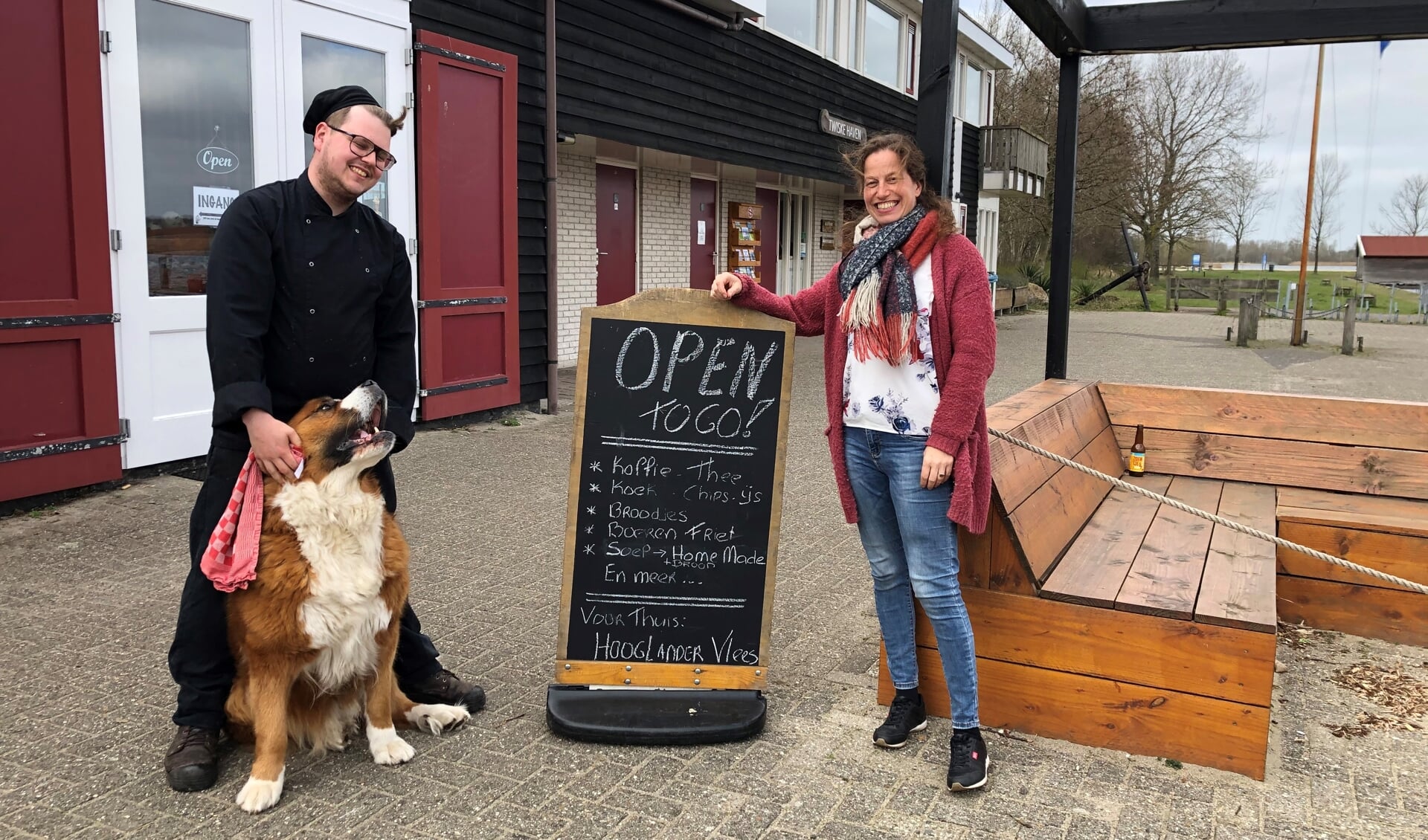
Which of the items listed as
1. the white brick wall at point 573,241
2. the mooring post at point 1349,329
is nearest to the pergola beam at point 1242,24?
the white brick wall at point 573,241

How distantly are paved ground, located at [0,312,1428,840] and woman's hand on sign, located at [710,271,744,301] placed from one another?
4.72 feet

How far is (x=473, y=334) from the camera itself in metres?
8.71

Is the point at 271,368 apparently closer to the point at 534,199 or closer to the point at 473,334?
the point at 473,334

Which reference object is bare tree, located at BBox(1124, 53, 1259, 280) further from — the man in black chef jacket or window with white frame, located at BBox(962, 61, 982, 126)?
the man in black chef jacket

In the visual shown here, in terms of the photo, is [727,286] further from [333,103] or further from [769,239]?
[769,239]

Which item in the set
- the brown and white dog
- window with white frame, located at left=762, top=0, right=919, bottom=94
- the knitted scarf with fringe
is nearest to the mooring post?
window with white frame, located at left=762, top=0, right=919, bottom=94

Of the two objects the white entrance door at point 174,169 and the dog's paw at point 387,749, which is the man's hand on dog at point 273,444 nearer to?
the dog's paw at point 387,749

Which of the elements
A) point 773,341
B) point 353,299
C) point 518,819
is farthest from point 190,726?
point 773,341

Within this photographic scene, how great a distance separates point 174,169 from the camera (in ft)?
20.7

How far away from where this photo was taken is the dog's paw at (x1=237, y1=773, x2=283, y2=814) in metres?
2.81

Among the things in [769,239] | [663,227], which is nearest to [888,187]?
[663,227]

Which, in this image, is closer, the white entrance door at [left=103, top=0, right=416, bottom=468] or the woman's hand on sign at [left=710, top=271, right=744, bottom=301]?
the woman's hand on sign at [left=710, top=271, right=744, bottom=301]

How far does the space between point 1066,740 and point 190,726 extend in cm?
269

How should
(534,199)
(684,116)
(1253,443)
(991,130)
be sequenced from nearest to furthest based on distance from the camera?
(1253,443) < (534,199) < (684,116) < (991,130)
